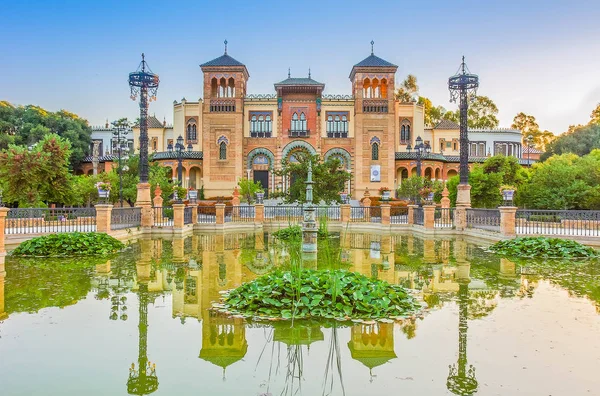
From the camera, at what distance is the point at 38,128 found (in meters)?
43.3

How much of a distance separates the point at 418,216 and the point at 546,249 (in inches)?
406

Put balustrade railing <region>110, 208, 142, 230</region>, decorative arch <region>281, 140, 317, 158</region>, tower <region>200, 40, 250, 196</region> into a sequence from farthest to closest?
decorative arch <region>281, 140, 317, 158</region> → tower <region>200, 40, 250, 196</region> → balustrade railing <region>110, 208, 142, 230</region>

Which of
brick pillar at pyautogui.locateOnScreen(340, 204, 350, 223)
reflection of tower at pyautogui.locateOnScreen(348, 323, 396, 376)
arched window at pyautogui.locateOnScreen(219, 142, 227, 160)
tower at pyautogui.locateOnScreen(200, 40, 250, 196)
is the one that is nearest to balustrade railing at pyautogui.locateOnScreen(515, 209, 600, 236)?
brick pillar at pyautogui.locateOnScreen(340, 204, 350, 223)

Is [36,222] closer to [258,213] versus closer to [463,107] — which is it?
[258,213]

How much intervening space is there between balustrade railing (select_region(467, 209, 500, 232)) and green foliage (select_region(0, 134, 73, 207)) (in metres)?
18.7

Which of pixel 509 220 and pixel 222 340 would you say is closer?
pixel 222 340

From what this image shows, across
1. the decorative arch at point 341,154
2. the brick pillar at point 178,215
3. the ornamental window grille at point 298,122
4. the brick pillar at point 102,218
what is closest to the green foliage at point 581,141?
the decorative arch at point 341,154

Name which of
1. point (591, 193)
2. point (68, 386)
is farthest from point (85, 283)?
point (591, 193)

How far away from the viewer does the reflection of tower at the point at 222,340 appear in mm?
4789

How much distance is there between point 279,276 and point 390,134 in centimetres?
3749

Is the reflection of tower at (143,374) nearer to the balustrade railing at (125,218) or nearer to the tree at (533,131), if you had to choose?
the balustrade railing at (125,218)

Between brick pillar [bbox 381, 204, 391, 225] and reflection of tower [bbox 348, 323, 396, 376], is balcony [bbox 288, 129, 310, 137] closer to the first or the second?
brick pillar [bbox 381, 204, 391, 225]

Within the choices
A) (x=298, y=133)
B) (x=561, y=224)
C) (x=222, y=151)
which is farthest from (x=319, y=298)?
(x=298, y=133)

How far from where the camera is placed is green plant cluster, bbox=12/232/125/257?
12055mm
